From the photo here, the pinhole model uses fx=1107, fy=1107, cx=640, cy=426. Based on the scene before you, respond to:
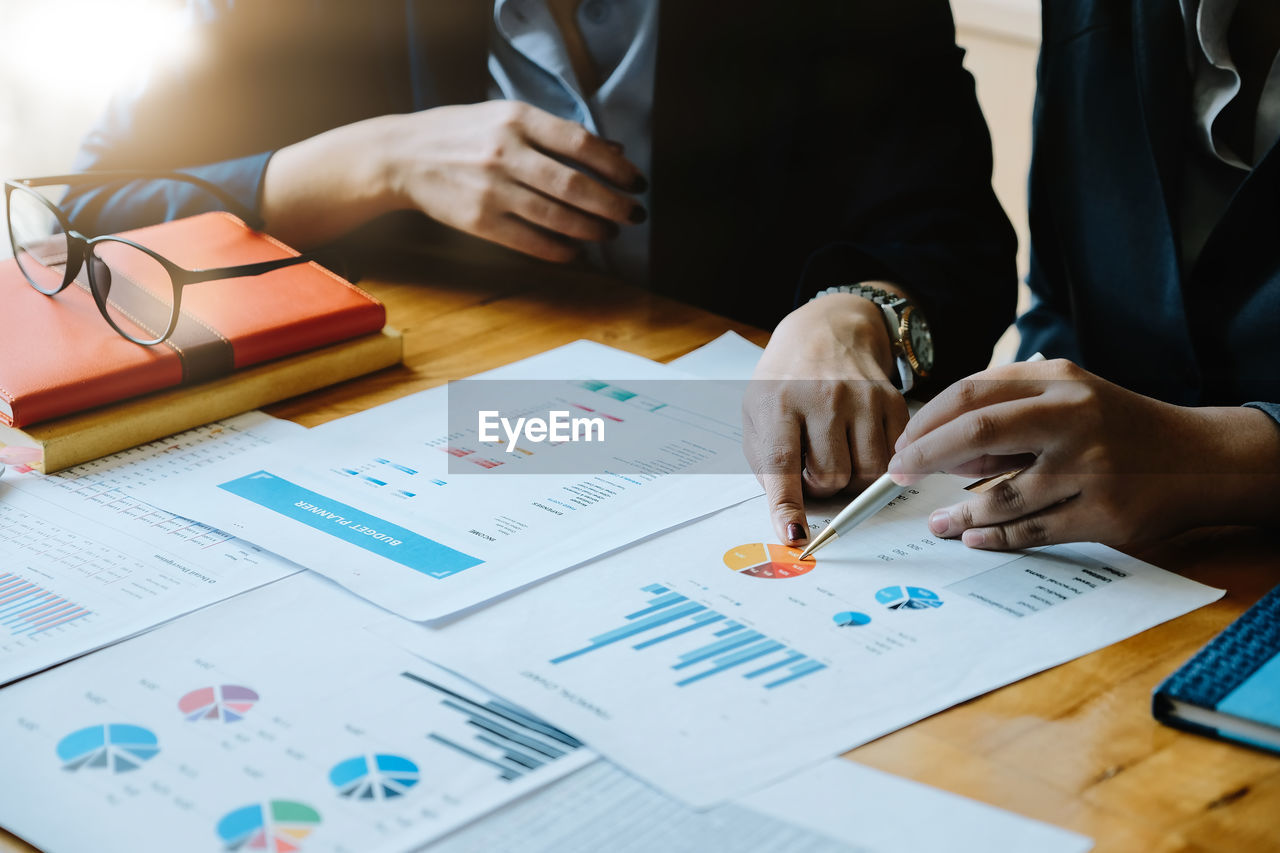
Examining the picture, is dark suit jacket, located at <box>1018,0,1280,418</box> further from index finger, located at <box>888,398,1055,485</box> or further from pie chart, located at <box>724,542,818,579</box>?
pie chart, located at <box>724,542,818,579</box>

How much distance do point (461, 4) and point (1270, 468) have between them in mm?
1017

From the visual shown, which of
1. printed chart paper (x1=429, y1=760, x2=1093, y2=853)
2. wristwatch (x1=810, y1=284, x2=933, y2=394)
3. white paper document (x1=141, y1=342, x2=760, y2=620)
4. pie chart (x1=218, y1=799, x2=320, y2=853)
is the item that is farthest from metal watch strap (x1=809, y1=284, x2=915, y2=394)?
pie chart (x1=218, y1=799, x2=320, y2=853)

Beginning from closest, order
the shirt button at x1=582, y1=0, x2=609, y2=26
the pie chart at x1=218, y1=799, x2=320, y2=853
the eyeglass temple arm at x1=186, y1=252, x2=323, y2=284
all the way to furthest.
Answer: the pie chart at x1=218, y1=799, x2=320, y2=853
the eyeglass temple arm at x1=186, y1=252, x2=323, y2=284
the shirt button at x1=582, y1=0, x2=609, y2=26

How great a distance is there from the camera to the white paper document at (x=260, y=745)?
0.49 m

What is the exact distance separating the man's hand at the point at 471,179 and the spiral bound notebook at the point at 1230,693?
72cm

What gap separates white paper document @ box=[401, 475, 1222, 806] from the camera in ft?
1.80

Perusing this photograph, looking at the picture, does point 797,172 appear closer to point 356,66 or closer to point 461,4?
point 461,4

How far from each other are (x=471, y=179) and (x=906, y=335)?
0.48 m

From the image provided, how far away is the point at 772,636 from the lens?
2.05ft

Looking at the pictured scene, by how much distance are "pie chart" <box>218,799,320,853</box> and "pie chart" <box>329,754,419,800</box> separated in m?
0.02

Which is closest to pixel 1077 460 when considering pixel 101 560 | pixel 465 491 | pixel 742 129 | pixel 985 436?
pixel 985 436

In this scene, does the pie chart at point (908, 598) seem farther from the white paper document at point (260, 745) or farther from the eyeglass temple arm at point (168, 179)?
the eyeglass temple arm at point (168, 179)

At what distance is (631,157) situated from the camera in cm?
128

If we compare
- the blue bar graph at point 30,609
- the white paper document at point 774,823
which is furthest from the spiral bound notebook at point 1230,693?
the blue bar graph at point 30,609
